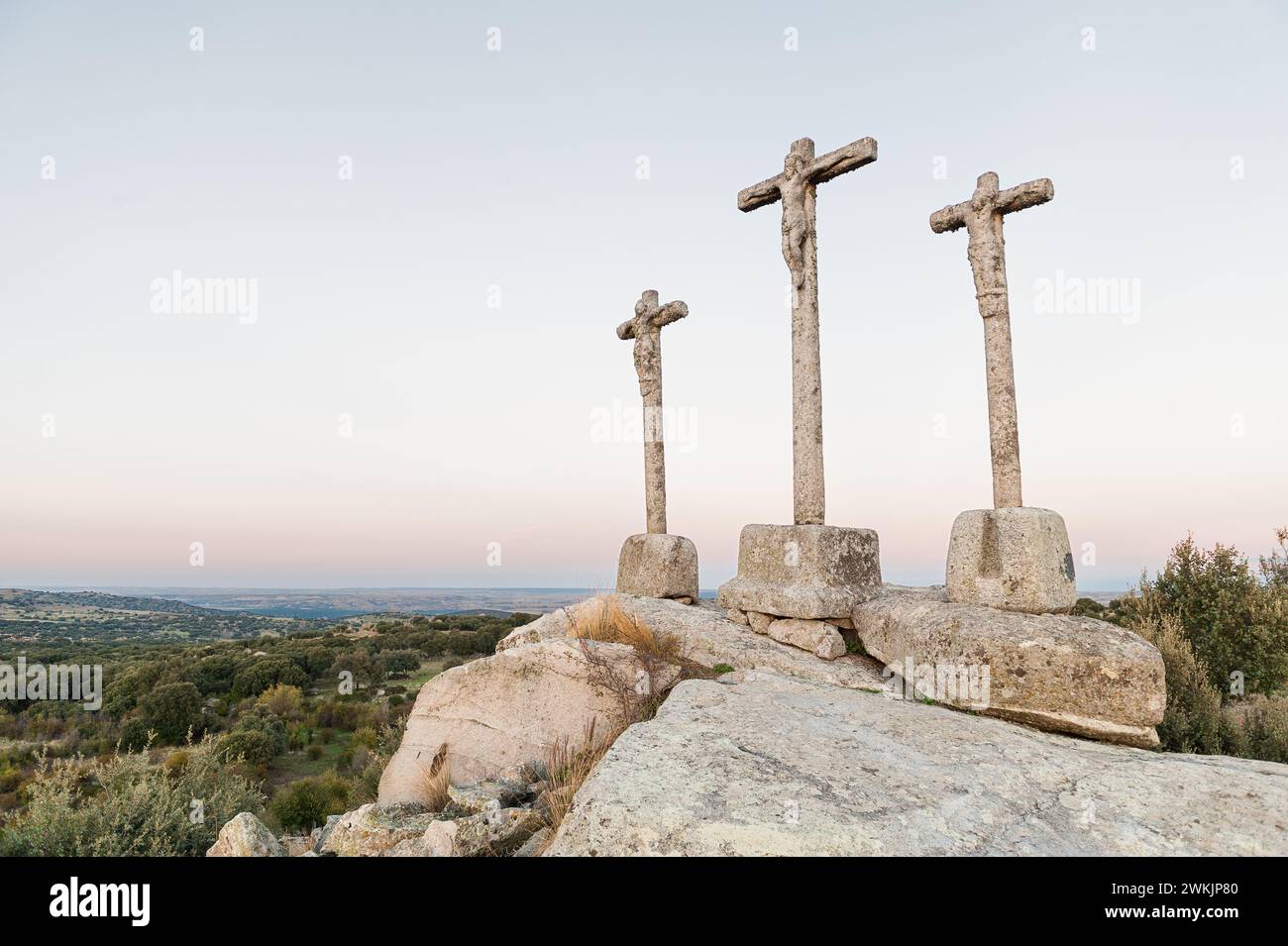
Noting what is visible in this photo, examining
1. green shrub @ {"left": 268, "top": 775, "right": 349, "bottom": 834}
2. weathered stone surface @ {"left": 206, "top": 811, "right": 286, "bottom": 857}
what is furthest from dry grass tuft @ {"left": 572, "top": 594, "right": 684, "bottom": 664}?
→ green shrub @ {"left": 268, "top": 775, "right": 349, "bottom": 834}

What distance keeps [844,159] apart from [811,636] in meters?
5.49

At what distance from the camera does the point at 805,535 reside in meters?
7.00

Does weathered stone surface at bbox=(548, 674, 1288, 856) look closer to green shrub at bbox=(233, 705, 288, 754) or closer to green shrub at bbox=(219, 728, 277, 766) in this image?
green shrub at bbox=(219, 728, 277, 766)

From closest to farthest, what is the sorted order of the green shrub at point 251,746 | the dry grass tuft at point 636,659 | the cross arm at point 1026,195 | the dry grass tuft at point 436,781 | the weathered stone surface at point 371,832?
1. the weathered stone surface at point 371,832
2. the dry grass tuft at point 436,781
3. the dry grass tuft at point 636,659
4. the cross arm at point 1026,195
5. the green shrub at point 251,746

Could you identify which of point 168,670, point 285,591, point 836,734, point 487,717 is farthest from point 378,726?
point 285,591

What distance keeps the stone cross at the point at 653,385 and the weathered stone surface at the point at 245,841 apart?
6.13 metres

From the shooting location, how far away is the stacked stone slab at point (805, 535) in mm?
6727

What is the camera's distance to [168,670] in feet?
65.7

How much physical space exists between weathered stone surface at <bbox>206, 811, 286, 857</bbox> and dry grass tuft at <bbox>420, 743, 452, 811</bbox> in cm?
121

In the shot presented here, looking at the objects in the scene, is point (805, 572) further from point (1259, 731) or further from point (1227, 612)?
point (1227, 612)

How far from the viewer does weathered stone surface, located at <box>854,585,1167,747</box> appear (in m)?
4.66

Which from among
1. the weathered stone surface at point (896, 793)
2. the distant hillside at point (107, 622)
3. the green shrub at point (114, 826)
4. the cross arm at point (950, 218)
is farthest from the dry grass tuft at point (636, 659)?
the distant hillside at point (107, 622)

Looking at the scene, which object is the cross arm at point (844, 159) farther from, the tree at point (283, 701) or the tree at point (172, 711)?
the tree at point (172, 711)
